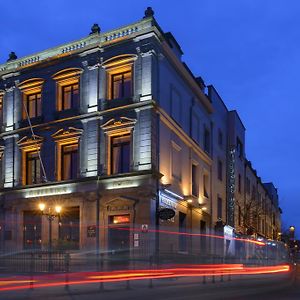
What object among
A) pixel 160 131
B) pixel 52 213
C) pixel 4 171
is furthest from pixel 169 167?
pixel 4 171

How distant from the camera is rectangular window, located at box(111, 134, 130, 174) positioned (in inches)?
1208

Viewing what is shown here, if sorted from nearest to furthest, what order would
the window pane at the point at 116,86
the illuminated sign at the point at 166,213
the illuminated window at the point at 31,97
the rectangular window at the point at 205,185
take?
the illuminated sign at the point at 166,213
the window pane at the point at 116,86
the illuminated window at the point at 31,97
the rectangular window at the point at 205,185

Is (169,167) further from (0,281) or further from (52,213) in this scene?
(0,281)

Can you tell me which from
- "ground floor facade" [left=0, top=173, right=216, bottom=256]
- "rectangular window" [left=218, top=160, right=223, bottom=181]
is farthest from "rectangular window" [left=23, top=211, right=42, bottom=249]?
"rectangular window" [left=218, top=160, right=223, bottom=181]

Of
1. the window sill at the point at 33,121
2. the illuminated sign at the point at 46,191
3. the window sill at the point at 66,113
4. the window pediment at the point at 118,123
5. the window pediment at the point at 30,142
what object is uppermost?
the window sill at the point at 66,113

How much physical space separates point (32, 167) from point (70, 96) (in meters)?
5.25

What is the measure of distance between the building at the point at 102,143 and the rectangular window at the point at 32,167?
0.07 meters

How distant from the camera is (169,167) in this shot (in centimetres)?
3219

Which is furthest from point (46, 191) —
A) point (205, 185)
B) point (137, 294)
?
point (137, 294)

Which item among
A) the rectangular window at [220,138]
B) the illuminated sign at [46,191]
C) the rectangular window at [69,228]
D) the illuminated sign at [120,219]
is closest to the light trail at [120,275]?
the illuminated sign at [120,219]

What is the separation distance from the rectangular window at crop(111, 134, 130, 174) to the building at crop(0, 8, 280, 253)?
2.4 inches

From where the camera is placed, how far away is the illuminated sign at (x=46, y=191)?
1241 inches

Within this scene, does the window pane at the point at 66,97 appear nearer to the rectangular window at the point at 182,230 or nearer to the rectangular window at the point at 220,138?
the rectangular window at the point at 182,230

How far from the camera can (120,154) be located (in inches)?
1221
